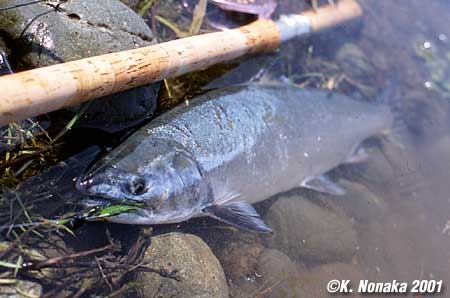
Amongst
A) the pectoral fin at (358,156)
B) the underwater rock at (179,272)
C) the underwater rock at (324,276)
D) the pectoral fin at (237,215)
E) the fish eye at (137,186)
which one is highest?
the fish eye at (137,186)

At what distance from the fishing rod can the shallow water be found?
0.60m

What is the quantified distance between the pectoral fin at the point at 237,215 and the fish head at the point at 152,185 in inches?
6.1

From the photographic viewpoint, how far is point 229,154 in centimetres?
361

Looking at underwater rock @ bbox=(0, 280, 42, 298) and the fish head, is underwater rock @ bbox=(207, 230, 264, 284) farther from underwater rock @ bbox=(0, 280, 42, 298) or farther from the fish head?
underwater rock @ bbox=(0, 280, 42, 298)

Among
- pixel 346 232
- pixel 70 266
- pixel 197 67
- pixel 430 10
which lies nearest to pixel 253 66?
pixel 197 67

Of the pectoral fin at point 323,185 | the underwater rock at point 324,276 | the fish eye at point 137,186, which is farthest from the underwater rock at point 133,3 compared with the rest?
the underwater rock at point 324,276

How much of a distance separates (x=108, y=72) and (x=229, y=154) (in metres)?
1.23

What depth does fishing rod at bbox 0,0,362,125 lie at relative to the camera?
2266 mm

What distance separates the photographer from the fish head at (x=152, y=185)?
2.93 m

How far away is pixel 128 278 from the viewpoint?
3109 mm

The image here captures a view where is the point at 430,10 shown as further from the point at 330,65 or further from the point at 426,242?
the point at 426,242

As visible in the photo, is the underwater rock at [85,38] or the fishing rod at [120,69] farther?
the underwater rock at [85,38]

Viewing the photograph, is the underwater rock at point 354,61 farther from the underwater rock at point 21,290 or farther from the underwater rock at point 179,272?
the underwater rock at point 21,290

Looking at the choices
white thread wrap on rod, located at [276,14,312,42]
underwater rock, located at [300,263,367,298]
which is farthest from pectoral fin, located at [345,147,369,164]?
white thread wrap on rod, located at [276,14,312,42]
